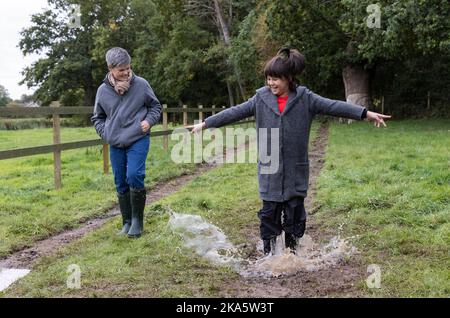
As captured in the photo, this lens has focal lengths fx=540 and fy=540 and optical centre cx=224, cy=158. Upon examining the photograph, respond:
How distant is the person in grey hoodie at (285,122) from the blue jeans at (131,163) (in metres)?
1.13

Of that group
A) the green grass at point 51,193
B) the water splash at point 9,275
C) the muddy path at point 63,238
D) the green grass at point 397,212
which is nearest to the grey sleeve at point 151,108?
the muddy path at point 63,238

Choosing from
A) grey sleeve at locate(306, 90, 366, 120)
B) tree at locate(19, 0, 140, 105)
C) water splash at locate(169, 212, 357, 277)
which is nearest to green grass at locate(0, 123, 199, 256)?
water splash at locate(169, 212, 357, 277)

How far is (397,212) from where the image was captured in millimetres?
5668

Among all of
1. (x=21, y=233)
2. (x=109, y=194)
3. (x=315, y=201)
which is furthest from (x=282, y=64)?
(x=109, y=194)

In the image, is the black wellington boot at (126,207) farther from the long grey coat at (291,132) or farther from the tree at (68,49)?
the tree at (68,49)

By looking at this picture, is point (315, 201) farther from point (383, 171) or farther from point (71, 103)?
point (71, 103)

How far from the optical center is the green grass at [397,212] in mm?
3824

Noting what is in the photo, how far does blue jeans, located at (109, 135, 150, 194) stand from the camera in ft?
17.3

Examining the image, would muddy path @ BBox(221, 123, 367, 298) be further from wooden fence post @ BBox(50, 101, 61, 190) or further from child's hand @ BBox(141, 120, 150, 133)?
wooden fence post @ BBox(50, 101, 61, 190)

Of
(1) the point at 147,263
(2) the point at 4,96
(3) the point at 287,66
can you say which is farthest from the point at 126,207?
(2) the point at 4,96

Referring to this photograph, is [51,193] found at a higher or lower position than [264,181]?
lower

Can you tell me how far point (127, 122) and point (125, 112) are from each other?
100 mm

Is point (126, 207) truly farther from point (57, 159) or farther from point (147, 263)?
point (57, 159)

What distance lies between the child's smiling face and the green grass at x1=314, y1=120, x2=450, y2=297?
1500mm
